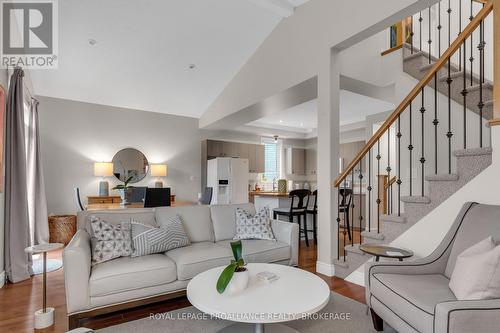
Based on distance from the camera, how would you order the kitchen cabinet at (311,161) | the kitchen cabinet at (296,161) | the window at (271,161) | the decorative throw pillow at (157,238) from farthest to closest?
the kitchen cabinet at (311,161) < the kitchen cabinet at (296,161) < the window at (271,161) < the decorative throw pillow at (157,238)

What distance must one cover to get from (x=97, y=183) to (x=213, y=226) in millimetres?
3560

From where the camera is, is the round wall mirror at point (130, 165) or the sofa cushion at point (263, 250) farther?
the round wall mirror at point (130, 165)

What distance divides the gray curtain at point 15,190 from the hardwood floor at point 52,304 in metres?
0.23

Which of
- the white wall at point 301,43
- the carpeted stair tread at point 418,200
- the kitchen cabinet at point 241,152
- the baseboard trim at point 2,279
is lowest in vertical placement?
the baseboard trim at point 2,279

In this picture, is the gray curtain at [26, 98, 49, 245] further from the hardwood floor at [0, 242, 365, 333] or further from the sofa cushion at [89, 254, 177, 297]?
the sofa cushion at [89, 254, 177, 297]

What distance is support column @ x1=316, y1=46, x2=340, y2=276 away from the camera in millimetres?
3260

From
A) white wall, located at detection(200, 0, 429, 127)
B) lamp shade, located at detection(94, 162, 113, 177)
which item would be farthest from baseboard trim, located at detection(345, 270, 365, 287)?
lamp shade, located at detection(94, 162, 113, 177)

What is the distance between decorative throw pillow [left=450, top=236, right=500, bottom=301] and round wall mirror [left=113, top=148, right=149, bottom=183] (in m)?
5.71

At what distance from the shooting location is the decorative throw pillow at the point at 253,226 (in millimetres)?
3236

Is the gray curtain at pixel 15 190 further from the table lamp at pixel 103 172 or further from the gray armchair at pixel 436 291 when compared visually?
the gray armchair at pixel 436 291

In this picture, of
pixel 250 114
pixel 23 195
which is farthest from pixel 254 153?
pixel 23 195

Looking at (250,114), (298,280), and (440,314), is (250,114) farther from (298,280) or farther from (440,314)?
(440,314)

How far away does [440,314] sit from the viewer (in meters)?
1.38

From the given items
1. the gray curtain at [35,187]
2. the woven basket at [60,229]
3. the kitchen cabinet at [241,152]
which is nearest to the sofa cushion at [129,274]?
the gray curtain at [35,187]
